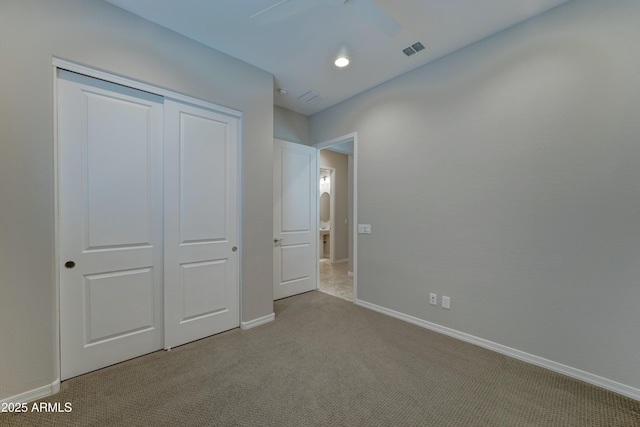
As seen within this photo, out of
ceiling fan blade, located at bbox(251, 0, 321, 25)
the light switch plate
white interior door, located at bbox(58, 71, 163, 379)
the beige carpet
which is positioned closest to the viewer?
the beige carpet

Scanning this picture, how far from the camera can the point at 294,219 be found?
3.85 meters

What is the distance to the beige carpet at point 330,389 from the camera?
5.04 feet

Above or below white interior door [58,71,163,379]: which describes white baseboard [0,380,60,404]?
below

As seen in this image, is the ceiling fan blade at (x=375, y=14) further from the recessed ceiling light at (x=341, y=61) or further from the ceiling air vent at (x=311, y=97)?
the ceiling air vent at (x=311, y=97)

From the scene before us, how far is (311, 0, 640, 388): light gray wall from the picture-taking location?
69.0 inches

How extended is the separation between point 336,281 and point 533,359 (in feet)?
9.69

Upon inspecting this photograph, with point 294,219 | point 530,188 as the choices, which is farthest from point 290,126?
point 530,188

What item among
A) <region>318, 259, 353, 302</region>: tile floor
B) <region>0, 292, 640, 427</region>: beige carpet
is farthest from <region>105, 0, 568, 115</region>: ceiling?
<region>318, 259, 353, 302</region>: tile floor

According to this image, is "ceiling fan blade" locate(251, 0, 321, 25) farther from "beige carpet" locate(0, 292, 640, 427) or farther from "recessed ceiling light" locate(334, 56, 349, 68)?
"beige carpet" locate(0, 292, 640, 427)

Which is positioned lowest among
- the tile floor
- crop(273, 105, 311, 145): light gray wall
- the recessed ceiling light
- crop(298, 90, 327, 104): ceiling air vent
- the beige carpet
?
the tile floor

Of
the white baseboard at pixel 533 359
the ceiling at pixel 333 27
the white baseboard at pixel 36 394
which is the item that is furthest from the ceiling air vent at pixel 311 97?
the white baseboard at pixel 36 394

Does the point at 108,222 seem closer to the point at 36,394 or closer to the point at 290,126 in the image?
the point at 36,394

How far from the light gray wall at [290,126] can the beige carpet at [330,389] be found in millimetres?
2789

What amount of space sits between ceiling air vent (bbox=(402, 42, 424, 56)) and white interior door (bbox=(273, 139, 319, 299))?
6.23 feet
